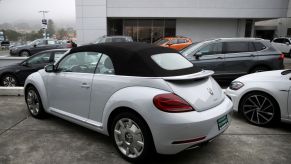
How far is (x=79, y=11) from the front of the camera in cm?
2784

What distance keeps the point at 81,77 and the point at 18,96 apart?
12.3ft

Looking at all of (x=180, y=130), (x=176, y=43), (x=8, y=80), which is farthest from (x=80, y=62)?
(x=176, y=43)

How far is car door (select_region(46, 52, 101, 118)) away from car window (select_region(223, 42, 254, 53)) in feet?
17.3

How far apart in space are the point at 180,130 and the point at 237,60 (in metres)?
5.72

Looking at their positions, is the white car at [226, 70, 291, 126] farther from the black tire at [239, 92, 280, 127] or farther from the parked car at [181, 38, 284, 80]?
the parked car at [181, 38, 284, 80]

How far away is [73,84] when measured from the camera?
13.1 ft

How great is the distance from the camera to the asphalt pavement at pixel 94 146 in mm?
3432

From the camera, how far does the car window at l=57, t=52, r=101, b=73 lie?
3.89 m

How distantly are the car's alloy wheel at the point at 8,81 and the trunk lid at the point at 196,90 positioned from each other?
6.78 m

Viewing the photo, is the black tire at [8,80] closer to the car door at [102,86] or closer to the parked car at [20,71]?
the parked car at [20,71]

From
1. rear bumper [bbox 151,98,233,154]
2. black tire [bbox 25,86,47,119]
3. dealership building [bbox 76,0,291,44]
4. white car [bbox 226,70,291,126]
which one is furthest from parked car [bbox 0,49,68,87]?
dealership building [bbox 76,0,291,44]

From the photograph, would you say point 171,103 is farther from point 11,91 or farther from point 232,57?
point 232,57

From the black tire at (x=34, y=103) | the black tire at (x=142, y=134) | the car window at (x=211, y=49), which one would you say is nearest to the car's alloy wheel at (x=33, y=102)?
the black tire at (x=34, y=103)

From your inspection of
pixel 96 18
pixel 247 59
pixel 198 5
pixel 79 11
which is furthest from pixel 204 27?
pixel 247 59
